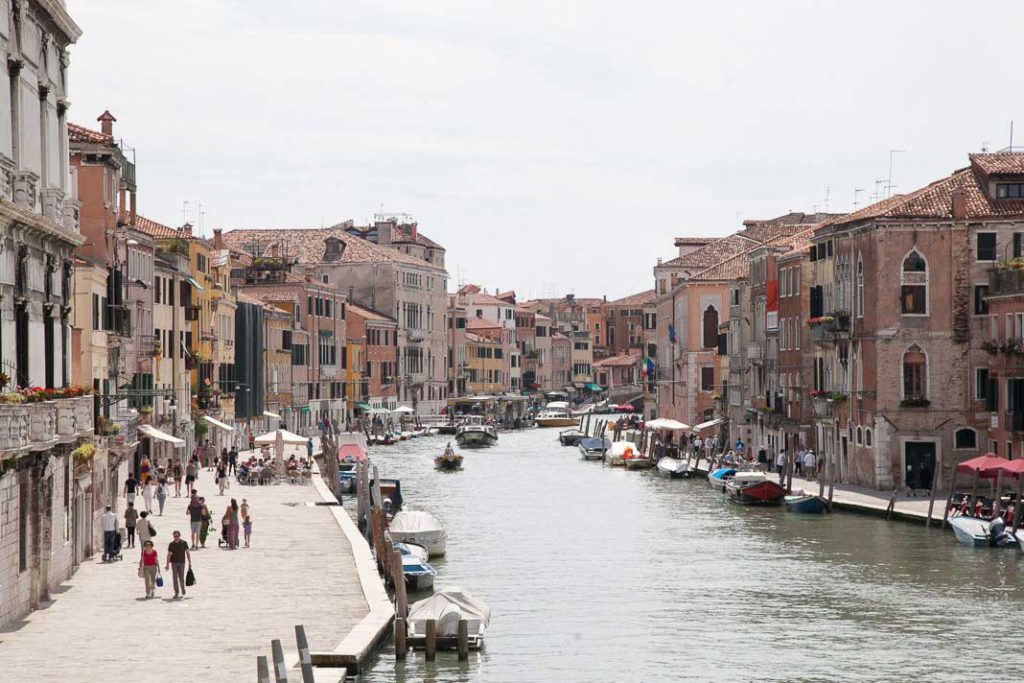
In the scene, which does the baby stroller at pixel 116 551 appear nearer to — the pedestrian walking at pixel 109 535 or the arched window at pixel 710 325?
the pedestrian walking at pixel 109 535

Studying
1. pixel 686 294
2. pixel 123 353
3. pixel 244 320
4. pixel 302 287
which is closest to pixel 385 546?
pixel 123 353

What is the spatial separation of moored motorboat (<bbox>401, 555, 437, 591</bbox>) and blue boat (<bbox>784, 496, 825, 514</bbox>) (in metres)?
17.6

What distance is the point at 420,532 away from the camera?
128ft

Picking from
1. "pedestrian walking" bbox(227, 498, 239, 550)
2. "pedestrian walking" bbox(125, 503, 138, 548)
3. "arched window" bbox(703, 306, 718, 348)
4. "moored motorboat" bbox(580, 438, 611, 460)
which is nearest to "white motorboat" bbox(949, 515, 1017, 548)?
"pedestrian walking" bbox(227, 498, 239, 550)

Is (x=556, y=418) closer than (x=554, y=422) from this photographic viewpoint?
No

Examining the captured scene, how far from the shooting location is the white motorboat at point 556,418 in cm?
13375

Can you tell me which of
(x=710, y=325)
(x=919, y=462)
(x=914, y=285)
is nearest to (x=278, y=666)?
(x=919, y=462)

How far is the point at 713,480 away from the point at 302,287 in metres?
41.9

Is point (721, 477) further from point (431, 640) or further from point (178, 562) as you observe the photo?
point (431, 640)

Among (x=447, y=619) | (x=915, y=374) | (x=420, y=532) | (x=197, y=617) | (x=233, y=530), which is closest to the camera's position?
(x=197, y=617)

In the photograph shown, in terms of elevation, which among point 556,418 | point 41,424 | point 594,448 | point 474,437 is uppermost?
point 41,424

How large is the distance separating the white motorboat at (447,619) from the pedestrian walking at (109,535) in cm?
695

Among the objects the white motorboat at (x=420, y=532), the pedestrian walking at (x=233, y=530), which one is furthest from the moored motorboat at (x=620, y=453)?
the pedestrian walking at (x=233, y=530)

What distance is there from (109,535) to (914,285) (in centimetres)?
2671
